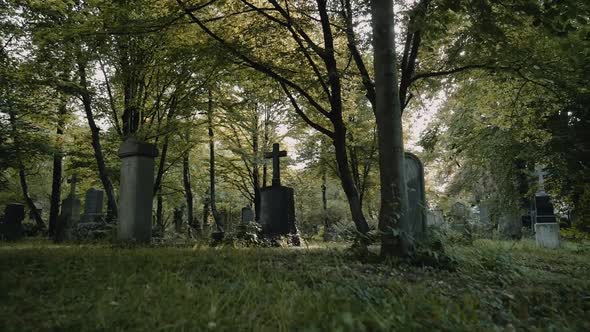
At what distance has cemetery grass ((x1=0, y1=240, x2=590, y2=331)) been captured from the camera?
245 centimetres

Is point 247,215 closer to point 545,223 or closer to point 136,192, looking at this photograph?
point 136,192

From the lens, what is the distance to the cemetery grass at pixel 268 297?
2451 mm

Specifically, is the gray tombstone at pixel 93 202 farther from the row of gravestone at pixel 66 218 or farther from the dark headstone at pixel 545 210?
the dark headstone at pixel 545 210

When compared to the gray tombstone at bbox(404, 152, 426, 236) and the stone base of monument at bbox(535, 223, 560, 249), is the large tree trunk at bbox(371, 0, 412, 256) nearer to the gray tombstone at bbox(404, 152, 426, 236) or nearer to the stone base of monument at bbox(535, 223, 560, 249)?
the gray tombstone at bbox(404, 152, 426, 236)

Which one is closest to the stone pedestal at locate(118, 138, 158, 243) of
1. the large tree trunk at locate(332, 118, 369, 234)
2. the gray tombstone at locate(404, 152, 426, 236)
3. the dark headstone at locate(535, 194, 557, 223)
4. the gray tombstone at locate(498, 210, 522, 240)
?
the large tree trunk at locate(332, 118, 369, 234)

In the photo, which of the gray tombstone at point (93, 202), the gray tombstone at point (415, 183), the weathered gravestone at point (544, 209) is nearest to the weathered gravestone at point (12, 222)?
the gray tombstone at point (93, 202)

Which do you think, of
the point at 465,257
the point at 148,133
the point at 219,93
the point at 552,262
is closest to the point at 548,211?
the point at 552,262

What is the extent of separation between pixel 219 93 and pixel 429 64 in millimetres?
8005

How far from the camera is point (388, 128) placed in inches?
227

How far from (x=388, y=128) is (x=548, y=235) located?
9.55m

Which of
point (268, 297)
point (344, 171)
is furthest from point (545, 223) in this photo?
point (268, 297)

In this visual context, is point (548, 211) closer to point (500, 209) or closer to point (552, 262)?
point (500, 209)

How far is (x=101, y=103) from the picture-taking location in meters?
13.3

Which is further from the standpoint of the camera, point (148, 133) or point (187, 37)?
point (148, 133)
